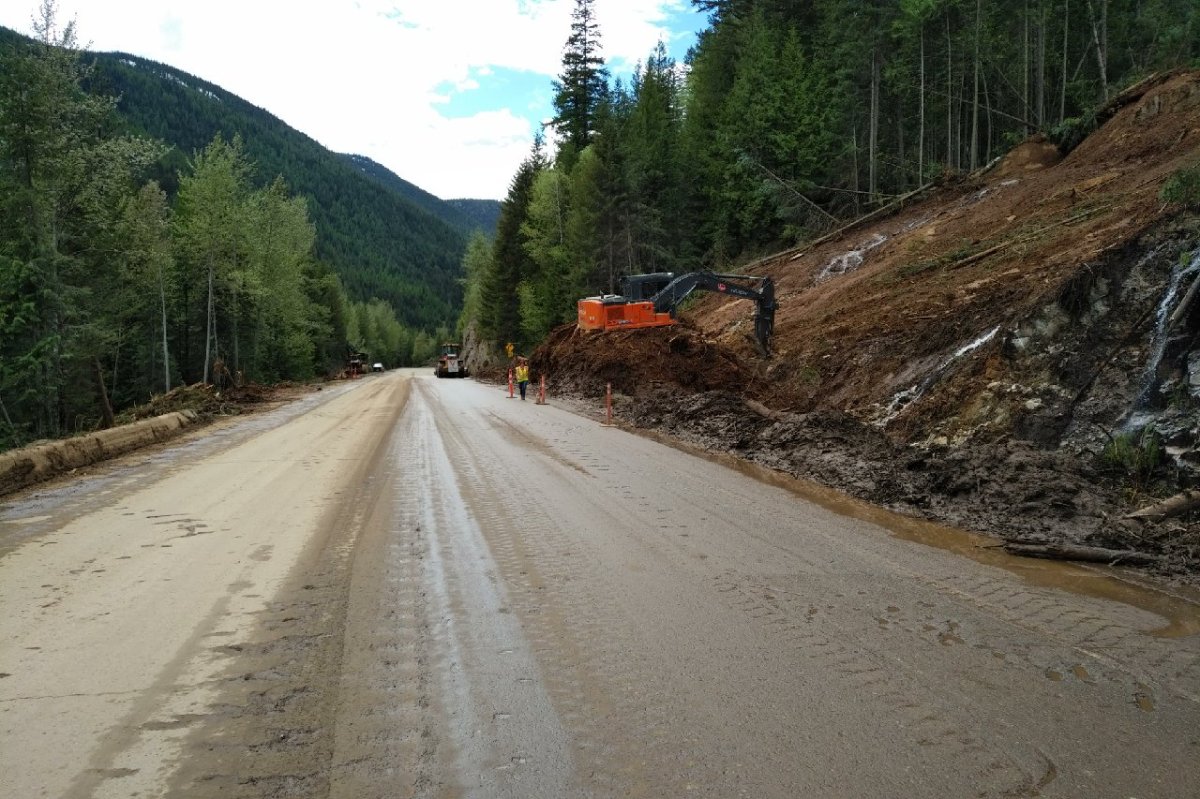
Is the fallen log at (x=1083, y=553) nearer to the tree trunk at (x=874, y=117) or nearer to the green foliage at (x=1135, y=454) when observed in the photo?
the green foliage at (x=1135, y=454)

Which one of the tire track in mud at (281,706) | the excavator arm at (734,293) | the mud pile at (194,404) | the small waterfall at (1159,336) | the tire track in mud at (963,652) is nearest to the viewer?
the tire track in mud at (281,706)

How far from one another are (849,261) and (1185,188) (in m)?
15.3

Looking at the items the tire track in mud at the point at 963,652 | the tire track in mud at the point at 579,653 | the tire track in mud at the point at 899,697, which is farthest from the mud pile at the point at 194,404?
the tire track in mud at the point at 899,697

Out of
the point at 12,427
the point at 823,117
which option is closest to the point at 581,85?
the point at 823,117

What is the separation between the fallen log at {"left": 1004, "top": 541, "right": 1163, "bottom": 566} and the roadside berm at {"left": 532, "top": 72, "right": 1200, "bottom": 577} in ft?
0.10

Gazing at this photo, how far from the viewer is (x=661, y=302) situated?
19188 millimetres

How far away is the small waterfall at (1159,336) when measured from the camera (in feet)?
25.2

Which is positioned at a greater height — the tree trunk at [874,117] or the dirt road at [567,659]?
the tree trunk at [874,117]

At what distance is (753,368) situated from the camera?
18312 millimetres

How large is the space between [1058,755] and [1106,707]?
0.68m

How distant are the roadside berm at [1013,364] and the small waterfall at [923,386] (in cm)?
5

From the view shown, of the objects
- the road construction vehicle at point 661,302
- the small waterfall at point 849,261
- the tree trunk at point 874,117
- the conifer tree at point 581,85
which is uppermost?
the conifer tree at point 581,85

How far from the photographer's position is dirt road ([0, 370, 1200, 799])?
112 inches

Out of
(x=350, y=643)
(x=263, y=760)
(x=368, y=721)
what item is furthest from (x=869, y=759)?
(x=350, y=643)
